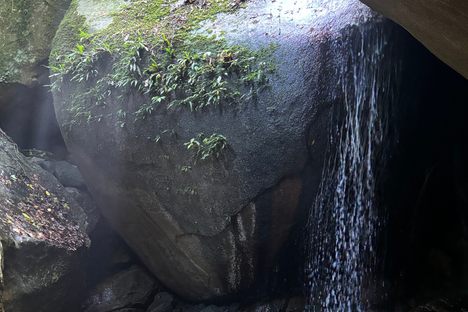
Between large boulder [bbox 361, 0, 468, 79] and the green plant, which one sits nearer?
large boulder [bbox 361, 0, 468, 79]

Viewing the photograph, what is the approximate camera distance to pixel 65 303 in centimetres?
623

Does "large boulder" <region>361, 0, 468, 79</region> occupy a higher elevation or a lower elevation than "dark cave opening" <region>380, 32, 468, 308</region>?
higher

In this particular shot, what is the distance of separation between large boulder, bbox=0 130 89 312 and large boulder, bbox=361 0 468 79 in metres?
4.39

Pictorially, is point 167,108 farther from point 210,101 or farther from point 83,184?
point 83,184

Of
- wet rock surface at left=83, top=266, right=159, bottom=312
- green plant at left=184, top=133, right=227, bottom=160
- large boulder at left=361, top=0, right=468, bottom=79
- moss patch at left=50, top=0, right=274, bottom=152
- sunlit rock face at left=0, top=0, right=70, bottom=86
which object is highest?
sunlit rock face at left=0, top=0, right=70, bottom=86

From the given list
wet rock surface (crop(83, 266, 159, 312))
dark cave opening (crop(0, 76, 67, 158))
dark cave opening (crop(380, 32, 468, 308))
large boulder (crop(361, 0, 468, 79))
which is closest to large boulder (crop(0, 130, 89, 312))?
wet rock surface (crop(83, 266, 159, 312))

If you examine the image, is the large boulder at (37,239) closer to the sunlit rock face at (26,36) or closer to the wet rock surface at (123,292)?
the wet rock surface at (123,292)

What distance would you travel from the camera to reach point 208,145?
17.9 feet

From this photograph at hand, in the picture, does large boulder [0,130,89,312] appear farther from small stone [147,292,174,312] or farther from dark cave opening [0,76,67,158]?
dark cave opening [0,76,67,158]

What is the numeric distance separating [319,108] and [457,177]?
2.27 metres

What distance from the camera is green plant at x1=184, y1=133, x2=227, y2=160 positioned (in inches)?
213

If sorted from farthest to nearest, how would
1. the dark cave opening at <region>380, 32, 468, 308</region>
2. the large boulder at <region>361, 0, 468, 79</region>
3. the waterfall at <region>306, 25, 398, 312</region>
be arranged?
the dark cave opening at <region>380, 32, 468, 308</region> → the waterfall at <region>306, 25, 398, 312</region> → the large boulder at <region>361, 0, 468, 79</region>

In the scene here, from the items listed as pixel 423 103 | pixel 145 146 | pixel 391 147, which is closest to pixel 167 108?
pixel 145 146

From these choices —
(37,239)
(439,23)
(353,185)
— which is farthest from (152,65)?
(439,23)
